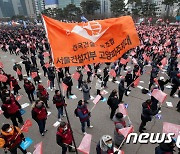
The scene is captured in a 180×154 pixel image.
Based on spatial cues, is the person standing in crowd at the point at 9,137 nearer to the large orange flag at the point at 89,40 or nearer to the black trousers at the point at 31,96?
the large orange flag at the point at 89,40

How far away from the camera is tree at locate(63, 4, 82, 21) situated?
5816 centimetres

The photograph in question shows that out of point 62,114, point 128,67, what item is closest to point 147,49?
point 128,67

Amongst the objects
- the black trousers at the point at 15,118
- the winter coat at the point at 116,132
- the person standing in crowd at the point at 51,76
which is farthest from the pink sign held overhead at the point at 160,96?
the person standing in crowd at the point at 51,76

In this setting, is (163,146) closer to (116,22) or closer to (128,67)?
(116,22)

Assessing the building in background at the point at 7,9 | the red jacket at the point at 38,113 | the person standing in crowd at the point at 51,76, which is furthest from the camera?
the building in background at the point at 7,9

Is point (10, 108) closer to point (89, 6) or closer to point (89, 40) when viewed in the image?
point (89, 40)

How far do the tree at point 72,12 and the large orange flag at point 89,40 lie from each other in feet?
188

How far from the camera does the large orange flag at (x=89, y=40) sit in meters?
4.15

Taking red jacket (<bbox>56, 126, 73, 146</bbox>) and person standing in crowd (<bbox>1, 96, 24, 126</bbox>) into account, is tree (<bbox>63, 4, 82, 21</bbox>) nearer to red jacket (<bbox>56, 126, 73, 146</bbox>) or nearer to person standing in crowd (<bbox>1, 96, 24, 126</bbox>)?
person standing in crowd (<bbox>1, 96, 24, 126</bbox>)

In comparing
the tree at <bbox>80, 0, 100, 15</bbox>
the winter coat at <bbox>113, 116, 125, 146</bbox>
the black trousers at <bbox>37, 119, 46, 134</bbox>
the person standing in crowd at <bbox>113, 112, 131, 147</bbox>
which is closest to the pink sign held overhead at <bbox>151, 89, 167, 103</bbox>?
the person standing in crowd at <bbox>113, 112, 131, 147</bbox>

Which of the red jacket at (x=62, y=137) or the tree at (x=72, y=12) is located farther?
the tree at (x=72, y=12)

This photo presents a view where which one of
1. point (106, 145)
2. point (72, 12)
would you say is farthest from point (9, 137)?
point (72, 12)

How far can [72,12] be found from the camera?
61.5 metres

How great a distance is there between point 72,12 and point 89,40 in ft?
202
